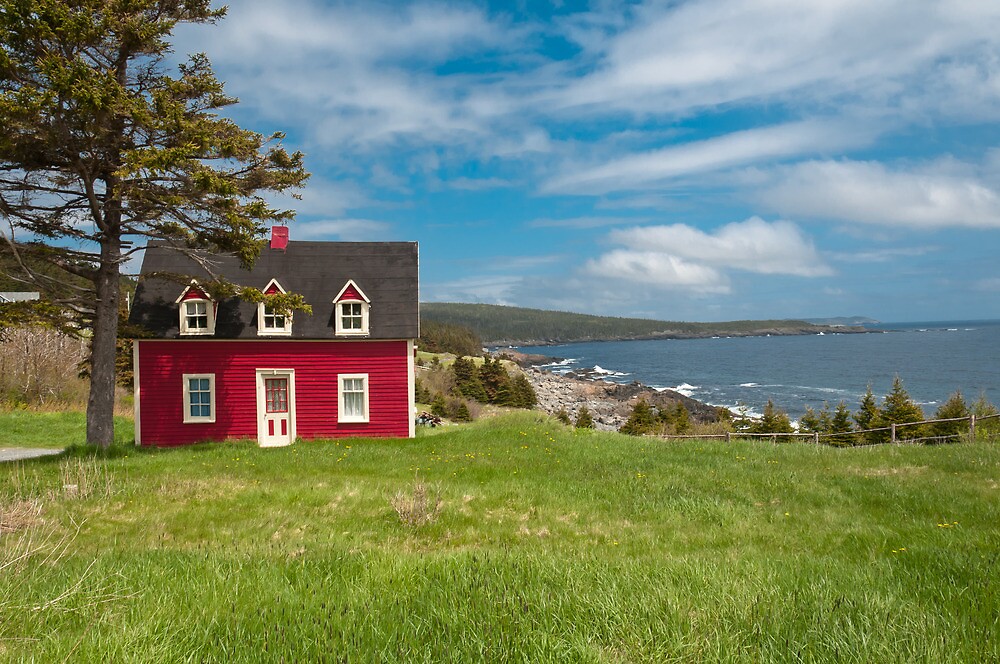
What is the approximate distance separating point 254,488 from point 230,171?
32.5ft

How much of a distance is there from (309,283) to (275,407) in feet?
17.3

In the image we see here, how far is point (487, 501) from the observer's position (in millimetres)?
10875

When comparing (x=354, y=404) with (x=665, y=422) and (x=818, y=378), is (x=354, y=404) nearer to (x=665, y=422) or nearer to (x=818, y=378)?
(x=665, y=422)

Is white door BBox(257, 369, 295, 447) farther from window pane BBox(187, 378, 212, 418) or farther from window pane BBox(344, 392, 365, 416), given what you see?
window pane BBox(344, 392, 365, 416)

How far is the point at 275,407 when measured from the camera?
22.5 meters

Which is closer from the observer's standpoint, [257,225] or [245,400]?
[257,225]

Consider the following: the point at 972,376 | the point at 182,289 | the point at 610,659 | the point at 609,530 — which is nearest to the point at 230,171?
the point at 182,289

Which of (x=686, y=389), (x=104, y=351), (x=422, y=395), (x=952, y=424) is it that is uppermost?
(x=104, y=351)

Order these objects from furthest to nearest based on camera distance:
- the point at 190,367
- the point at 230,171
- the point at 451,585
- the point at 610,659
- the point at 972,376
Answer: the point at 972,376 < the point at 190,367 < the point at 230,171 < the point at 451,585 < the point at 610,659

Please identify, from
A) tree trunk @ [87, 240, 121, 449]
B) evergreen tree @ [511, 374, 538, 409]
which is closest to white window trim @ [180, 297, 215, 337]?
tree trunk @ [87, 240, 121, 449]

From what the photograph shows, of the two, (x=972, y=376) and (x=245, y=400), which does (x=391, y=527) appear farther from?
(x=972, y=376)

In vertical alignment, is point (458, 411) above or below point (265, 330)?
below

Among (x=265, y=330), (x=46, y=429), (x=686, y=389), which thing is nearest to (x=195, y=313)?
(x=265, y=330)

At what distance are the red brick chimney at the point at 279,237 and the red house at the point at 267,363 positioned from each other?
1708 millimetres
